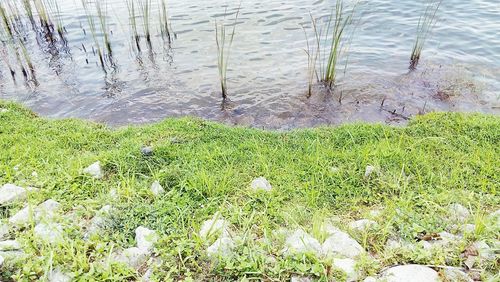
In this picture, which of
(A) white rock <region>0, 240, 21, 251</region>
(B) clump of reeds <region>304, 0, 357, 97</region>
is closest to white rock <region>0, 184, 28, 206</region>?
(A) white rock <region>0, 240, 21, 251</region>

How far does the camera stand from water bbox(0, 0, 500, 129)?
6.42 m

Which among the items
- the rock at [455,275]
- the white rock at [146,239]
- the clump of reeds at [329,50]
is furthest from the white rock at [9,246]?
the clump of reeds at [329,50]

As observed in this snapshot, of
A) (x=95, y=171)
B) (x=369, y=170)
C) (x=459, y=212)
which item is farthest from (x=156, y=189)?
(x=459, y=212)

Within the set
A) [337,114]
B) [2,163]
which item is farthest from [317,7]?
[2,163]

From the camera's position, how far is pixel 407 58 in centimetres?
768

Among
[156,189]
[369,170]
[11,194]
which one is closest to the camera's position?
[11,194]

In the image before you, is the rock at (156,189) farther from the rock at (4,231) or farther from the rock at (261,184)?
the rock at (4,231)

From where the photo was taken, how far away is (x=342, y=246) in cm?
273

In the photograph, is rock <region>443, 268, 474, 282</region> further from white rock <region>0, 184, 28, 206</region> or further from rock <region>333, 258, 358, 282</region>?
white rock <region>0, 184, 28, 206</region>

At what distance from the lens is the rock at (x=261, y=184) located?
11.5ft

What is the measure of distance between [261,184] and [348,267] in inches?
49.2

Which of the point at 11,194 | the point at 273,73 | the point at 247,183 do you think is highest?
the point at 11,194

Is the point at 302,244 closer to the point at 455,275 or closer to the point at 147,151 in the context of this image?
the point at 455,275

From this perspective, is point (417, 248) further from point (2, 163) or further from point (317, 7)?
point (317, 7)
